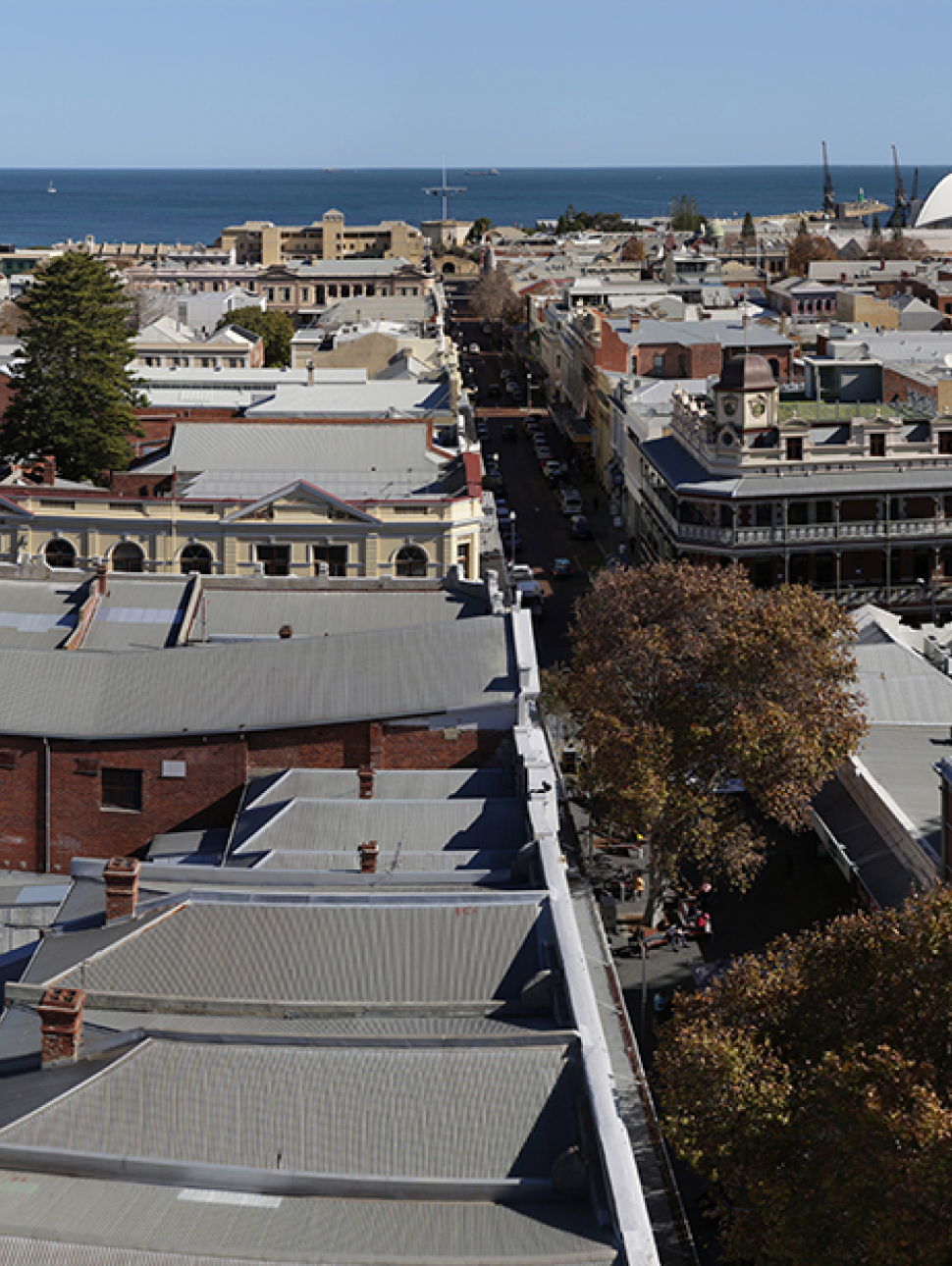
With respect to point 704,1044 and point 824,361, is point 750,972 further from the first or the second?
point 824,361

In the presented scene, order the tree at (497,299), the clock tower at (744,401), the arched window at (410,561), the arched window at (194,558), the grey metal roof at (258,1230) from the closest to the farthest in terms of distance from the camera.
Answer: the grey metal roof at (258,1230) < the arched window at (410,561) < the arched window at (194,558) < the clock tower at (744,401) < the tree at (497,299)

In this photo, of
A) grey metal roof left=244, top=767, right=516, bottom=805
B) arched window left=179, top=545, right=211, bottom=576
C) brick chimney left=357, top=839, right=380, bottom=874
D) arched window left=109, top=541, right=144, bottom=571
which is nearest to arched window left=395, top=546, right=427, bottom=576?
arched window left=179, top=545, right=211, bottom=576

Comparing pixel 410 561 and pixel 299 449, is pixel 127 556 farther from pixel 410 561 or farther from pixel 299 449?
pixel 410 561

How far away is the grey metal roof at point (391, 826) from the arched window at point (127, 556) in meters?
24.6

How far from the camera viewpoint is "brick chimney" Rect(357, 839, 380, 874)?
31203 mm

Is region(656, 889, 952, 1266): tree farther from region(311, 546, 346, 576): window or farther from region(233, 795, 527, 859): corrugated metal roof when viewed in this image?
region(311, 546, 346, 576): window

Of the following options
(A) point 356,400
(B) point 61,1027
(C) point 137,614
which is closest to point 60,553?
(C) point 137,614

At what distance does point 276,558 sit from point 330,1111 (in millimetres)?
37468

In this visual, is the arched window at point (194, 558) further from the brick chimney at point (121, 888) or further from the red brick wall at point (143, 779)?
the brick chimney at point (121, 888)

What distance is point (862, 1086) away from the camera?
21141mm

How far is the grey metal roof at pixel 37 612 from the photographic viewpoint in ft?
144

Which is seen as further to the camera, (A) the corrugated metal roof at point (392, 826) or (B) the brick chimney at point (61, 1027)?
(A) the corrugated metal roof at point (392, 826)

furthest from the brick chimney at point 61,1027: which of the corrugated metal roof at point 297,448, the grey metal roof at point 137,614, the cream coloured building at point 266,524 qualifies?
the corrugated metal roof at point 297,448

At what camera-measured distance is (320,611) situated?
149 ft
